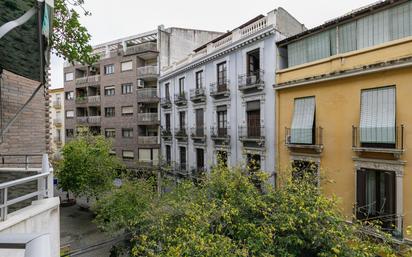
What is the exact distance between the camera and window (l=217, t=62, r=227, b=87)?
703 inches

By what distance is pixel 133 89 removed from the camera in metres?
28.1

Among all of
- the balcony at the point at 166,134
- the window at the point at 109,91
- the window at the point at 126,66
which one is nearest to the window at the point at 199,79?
the balcony at the point at 166,134

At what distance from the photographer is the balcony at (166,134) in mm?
24641

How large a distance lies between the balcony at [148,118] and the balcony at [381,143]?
20.2 metres

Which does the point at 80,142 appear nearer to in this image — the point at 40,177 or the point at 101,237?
the point at 101,237

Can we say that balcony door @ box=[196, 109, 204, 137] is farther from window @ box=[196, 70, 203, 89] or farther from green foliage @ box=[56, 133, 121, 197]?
green foliage @ box=[56, 133, 121, 197]

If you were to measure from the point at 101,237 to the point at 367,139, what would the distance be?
57.8 feet

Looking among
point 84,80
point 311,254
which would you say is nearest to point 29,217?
point 311,254

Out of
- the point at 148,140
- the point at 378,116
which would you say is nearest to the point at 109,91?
the point at 148,140

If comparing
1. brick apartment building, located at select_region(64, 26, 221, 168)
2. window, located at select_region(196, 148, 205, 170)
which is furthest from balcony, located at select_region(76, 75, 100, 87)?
window, located at select_region(196, 148, 205, 170)

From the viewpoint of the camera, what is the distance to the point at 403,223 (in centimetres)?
937

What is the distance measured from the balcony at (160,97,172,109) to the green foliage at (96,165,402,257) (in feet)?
54.2

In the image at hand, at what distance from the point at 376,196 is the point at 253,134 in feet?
24.2

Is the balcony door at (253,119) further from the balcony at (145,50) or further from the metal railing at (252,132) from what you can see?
the balcony at (145,50)
